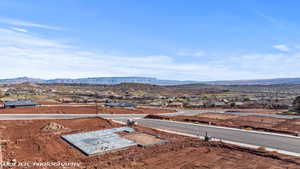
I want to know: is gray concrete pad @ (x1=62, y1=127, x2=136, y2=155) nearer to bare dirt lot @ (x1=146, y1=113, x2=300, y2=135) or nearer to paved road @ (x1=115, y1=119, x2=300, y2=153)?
paved road @ (x1=115, y1=119, x2=300, y2=153)

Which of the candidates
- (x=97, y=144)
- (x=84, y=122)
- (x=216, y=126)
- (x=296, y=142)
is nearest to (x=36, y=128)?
(x=84, y=122)

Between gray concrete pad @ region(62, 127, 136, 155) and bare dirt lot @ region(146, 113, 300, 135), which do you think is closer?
gray concrete pad @ region(62, 127, 136, 155)

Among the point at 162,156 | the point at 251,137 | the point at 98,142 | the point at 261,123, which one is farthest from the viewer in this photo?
the point at 261,123

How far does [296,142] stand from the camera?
19.3 metres

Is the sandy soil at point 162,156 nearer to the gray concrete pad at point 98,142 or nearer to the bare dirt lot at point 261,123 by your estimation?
the gray concrete pad at point 98,142

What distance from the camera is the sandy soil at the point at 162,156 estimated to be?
13852 millimetres

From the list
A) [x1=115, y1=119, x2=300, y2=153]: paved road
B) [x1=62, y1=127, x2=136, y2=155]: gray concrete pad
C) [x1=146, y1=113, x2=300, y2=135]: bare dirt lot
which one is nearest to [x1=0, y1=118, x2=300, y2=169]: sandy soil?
[x1=62, y1=127, x2=136, y2=155]: gray concrete pad

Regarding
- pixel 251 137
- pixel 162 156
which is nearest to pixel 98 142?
pixel 162 156

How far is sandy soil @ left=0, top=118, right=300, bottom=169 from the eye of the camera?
13.9m

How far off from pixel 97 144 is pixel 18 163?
19.4 ft

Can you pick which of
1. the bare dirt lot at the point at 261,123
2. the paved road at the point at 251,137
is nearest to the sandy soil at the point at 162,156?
the paved road at the point at 251,137

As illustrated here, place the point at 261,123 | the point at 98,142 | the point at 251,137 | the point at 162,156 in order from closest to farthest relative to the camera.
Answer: the point at 162,156 < the point at 98,142 < the point at 251,137 < the point at 261,123

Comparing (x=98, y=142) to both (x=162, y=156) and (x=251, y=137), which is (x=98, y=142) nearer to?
(x=162, y=156)

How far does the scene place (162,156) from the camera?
1560 cm
